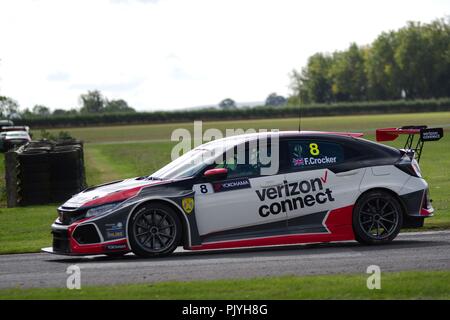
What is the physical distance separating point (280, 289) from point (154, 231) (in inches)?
115

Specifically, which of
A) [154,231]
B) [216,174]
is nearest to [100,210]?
[154,231]

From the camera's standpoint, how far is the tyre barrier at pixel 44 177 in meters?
21.2

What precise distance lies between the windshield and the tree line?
87870 mm

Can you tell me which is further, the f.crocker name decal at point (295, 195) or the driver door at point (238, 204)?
the f.crocker name decal at point (295, 195)

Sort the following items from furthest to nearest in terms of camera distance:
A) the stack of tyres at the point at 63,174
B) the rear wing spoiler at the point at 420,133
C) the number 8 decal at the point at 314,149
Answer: the stack of tyres at the point at 63,174 → the rear wing spoiler at the point at 420,133 → the number 8 decal at the point at 314,149

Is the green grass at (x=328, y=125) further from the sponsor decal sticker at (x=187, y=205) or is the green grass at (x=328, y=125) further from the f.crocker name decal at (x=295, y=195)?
the sponsor decal sticker at (x=187, y=205)

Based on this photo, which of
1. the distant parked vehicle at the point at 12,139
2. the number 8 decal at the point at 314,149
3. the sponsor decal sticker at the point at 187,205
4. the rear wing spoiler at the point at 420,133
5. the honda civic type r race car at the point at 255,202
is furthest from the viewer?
the distant parked vehicle at the point at 12,139

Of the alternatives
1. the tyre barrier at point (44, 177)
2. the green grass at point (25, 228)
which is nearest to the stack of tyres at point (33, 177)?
the tyre barrier at point (44, 177)

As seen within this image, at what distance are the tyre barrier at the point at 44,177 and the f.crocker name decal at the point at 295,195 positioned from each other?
10795 mm

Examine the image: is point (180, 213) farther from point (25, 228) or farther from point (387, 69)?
point (387, 69)

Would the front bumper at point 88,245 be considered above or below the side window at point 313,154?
below

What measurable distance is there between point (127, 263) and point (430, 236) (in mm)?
4256
